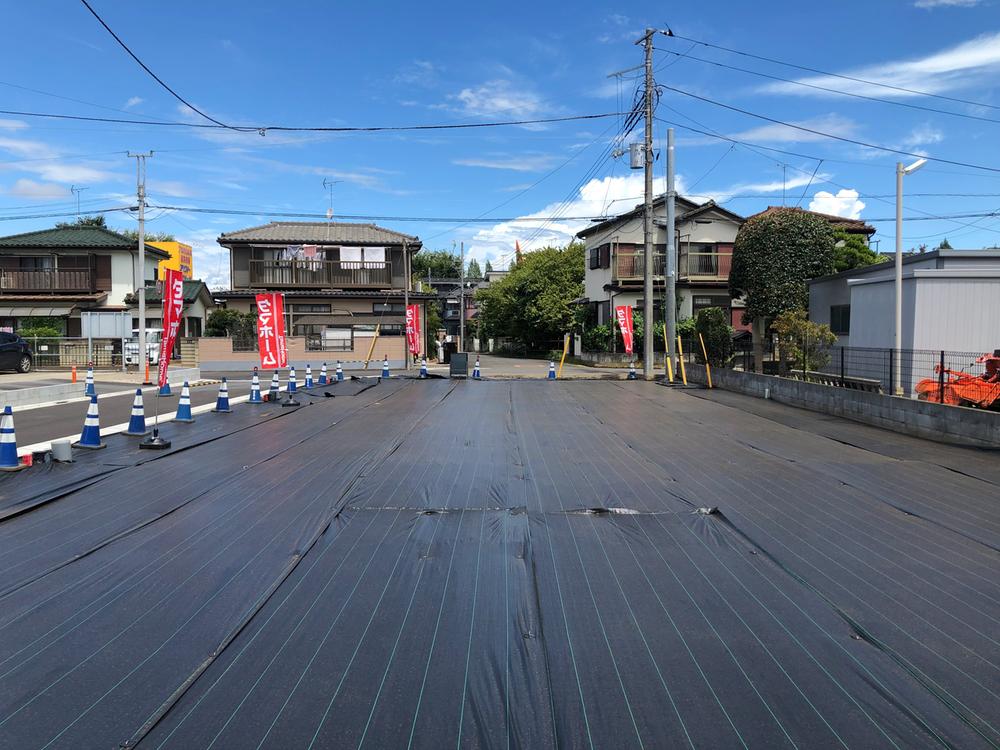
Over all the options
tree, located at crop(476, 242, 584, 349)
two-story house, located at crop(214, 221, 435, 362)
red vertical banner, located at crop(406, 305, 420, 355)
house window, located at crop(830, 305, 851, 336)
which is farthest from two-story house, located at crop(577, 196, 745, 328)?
house window, located at crop(830, 305, 851, 336)

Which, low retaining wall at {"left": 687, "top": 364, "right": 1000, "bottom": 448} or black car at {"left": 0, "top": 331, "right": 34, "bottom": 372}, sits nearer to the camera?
low retaining wall at {"left": 687, "top": 364, "right": 1000, "bottom": 448}

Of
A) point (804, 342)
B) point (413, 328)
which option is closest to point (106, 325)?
point (413, 328)

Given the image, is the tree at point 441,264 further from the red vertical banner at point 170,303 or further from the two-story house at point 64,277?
the red vertical banner at point 170,303

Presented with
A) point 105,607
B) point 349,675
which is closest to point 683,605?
point 349,675

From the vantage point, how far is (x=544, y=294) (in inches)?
1852

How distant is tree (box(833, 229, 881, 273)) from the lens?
Answer: 27672mm

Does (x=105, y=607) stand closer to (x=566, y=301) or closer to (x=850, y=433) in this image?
(x=850, y=433)

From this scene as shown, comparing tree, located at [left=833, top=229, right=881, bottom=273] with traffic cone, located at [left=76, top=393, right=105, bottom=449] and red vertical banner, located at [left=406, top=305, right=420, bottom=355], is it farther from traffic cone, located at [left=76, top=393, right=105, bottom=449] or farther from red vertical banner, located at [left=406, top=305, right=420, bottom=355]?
traffic cone, located at [left=76, top=393, right=105, bottom=449]

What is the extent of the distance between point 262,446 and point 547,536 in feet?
18.0

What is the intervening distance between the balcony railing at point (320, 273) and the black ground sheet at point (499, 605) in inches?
1117

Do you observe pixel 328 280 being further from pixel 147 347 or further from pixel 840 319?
pixel 840 319

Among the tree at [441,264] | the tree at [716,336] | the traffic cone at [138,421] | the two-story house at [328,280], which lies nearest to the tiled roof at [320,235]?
the two-story house at [328,280]

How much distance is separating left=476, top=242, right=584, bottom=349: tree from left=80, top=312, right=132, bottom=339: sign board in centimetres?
2516

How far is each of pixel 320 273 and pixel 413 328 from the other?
800cm
